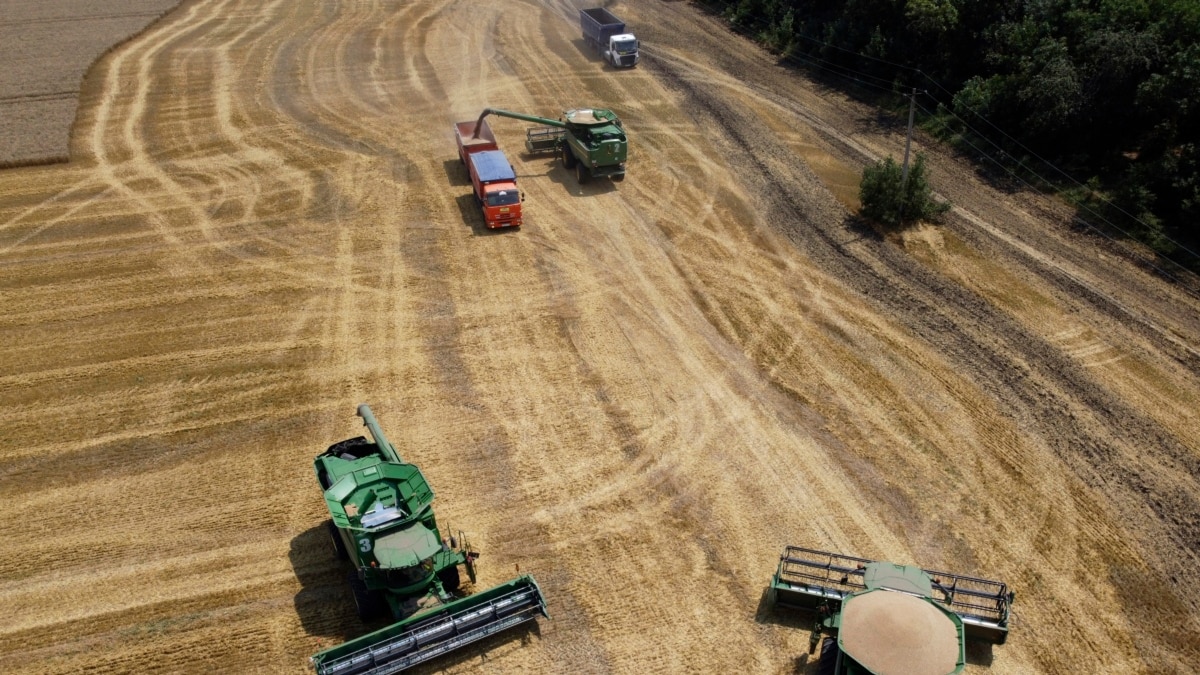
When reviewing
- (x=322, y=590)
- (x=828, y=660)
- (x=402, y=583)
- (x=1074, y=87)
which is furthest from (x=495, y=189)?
(x=1074, y=87)

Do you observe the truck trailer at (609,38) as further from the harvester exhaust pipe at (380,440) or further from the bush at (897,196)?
the harvester exhaust pipe at (380,440)

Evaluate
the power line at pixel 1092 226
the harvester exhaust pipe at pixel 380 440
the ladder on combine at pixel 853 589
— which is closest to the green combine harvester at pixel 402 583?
the harvester exhaust pipe at pixel 380 440

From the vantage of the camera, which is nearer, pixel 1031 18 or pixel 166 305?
pixel 166 305

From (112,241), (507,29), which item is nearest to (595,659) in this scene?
(112,241)

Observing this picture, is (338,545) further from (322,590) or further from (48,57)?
(48,57)

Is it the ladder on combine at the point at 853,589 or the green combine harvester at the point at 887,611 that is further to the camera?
the ladder on combine at the point at 853,589

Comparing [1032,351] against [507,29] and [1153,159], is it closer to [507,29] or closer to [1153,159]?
[1153,159]

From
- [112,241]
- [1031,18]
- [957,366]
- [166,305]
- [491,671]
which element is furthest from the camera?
[1031,18]

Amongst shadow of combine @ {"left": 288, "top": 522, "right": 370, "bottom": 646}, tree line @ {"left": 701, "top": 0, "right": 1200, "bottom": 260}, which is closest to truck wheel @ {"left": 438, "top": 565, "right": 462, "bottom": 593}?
shadow of combine @ {"left": 288, "top": 522, "right": 370, "bottom": 646}
